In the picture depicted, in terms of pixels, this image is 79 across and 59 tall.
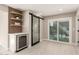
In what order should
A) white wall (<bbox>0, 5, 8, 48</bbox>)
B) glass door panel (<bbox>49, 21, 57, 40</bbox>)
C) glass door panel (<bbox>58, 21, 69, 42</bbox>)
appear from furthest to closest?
1. glass door panel (<bbox>49, 21, 57, 40</bbox>)
2. glass door panel (<bbox>58, 21, 69, 42</bbox>)
3. white wall (<bbox>0, 5, 8, 48</bbox>)

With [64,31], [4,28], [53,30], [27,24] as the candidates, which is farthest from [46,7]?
[53,30]

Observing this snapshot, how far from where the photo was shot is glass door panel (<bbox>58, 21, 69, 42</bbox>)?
22.3 feet

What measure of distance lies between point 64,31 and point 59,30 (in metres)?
0.43

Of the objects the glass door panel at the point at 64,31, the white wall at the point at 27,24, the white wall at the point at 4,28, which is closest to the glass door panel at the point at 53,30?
the glass door panel at the point at 64,31

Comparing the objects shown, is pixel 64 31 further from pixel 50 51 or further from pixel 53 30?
pixel 50 51

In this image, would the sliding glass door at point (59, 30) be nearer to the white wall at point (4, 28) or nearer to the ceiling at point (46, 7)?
the ceiling at point (46, 7)

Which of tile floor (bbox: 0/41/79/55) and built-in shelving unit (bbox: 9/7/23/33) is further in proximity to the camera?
built-in shelving unit (bbox: 9/7/23/33)

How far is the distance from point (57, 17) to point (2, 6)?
14.2ft

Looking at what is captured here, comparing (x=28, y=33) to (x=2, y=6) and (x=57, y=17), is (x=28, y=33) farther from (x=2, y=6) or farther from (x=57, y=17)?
(x=57, y=17)

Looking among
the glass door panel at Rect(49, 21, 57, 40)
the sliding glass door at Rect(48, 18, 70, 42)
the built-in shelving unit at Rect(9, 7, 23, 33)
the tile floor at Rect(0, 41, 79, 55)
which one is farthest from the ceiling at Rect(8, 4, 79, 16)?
the glass door panel at Rect(49, 21, 57, 40)

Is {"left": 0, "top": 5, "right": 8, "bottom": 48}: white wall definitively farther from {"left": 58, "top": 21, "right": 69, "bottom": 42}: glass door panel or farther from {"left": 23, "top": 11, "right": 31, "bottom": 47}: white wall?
{"left": 58, "top": 21, "right": 69, "bottom": 42}: glass door panel

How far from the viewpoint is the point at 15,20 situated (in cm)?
523
